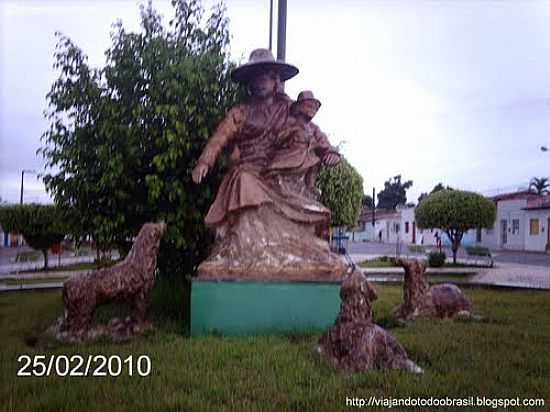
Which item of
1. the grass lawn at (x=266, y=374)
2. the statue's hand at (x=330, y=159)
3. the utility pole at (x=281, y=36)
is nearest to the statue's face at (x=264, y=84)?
the utility pole at (x=281, y=36)

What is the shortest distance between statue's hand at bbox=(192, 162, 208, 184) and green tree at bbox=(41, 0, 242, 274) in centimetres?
40

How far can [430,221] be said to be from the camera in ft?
43.1

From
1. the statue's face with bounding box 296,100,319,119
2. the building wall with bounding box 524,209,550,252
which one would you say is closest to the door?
the building wall with bounding box 524,209,550,252

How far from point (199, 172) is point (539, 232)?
1362cm

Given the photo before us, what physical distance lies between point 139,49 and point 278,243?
2.30 metres

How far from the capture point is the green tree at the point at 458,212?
12.5 m

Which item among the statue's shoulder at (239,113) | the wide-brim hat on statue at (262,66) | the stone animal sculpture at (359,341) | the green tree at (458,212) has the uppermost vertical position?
the wide-brim hat on statue at (262,66)

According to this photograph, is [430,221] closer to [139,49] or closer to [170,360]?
[139,49]

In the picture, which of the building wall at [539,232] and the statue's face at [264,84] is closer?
the statue's face at [264,84]

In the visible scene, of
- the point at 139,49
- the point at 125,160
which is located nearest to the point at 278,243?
the point at 125,160

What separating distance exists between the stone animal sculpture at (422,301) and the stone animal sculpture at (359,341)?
1.39 meters

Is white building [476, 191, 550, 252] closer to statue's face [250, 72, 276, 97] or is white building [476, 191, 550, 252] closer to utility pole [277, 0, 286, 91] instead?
utility pole [277, 0, 286, 91]

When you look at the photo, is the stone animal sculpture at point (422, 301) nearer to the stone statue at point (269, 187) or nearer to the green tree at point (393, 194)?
the stone statue at point (269, 187)

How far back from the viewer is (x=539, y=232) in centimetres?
1466
